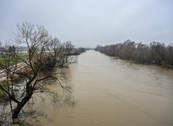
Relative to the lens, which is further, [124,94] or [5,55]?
[124,94]

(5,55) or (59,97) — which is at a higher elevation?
(5,55)

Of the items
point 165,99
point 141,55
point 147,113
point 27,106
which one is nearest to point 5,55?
point 27,106

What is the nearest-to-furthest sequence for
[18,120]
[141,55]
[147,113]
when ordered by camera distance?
[18,120]
[147,113]
[141,55]

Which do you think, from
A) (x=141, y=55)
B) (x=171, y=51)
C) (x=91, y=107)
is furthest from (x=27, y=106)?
(x=141, y=55)

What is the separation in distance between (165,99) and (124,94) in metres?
3.06

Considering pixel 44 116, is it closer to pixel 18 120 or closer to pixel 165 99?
pixel 18 120

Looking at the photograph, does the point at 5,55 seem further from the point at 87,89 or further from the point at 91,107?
the point at 87,89

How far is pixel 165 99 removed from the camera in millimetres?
15586

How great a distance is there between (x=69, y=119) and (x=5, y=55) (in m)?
4.87

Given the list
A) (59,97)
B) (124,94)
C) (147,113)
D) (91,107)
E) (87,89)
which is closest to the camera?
(147,113)

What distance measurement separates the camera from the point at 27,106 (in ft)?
41.9

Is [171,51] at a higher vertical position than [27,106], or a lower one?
higher

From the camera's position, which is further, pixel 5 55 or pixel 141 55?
pixel 141 55

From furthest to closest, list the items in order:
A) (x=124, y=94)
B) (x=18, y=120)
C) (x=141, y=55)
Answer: (x=141, y=55), (x=124, y=94), (x=18, y=120)
